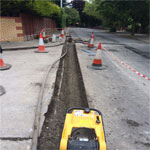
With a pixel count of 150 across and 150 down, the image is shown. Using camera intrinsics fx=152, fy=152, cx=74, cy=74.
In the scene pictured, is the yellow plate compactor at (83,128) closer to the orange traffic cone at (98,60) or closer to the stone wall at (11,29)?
the orange traffic cone at (98,60)

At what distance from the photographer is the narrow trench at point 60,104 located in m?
2.51

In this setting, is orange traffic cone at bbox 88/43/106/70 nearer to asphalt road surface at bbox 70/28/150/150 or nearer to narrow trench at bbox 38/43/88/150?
asphalt road surface at bbox 70/28/150/150

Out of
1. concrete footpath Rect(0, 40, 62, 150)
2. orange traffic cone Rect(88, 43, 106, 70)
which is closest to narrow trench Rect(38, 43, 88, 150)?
concrete footpath Rect(0, 40, 62, 150)

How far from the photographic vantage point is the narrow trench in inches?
99.0

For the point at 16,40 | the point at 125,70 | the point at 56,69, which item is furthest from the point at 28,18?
the point at 125,70

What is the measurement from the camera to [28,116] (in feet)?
9.95

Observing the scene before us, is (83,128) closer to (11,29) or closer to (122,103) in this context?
(122,103)

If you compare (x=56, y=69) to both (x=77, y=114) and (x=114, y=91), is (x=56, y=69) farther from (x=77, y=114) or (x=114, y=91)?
(x=77, y=114)

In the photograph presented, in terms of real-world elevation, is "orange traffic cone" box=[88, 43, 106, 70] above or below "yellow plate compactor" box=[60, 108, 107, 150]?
above

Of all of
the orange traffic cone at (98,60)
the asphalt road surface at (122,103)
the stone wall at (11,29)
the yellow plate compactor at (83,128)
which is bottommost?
the asphalt road surface at (122,103)

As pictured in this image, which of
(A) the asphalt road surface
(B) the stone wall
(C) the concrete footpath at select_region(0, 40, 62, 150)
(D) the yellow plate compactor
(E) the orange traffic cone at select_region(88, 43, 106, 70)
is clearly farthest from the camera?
(B) the stone wall

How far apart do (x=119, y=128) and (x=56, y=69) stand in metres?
3.78

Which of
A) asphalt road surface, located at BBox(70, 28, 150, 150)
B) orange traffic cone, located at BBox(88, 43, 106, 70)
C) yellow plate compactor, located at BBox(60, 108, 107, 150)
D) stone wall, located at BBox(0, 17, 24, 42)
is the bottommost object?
asphalt road surface, located at BBox(70, 28, 150, 150)

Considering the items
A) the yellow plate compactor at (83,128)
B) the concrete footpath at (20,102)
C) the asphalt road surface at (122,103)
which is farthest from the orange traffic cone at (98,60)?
the yellow plate compactor at (83,128)
